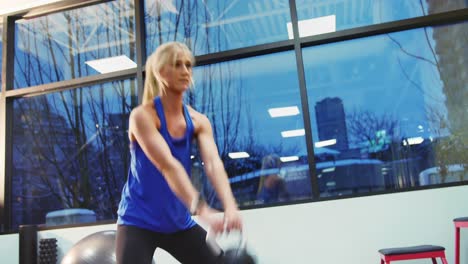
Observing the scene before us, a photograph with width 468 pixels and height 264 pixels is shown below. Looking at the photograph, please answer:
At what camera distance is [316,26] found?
3857mm

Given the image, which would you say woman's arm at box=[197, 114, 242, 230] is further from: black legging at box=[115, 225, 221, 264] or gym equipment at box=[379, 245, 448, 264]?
gym equipment at box=[379, 245, 448, 264]

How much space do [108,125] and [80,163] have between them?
0.47 meters

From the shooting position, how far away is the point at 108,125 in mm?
4266

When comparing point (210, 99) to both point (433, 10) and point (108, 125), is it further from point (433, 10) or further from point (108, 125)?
point (433, 10)

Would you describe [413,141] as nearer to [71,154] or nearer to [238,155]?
[238,155]

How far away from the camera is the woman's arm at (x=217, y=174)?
1146mm

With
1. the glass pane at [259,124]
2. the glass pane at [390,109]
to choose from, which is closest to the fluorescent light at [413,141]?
the glass pane at [390,109]

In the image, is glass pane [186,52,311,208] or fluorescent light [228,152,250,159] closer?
glass pane [186,52,311,208]

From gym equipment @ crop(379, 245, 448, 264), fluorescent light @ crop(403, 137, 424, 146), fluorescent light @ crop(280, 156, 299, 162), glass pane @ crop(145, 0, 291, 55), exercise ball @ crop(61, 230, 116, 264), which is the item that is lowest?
gym equipment @ crop(379, 245, 448, 264)

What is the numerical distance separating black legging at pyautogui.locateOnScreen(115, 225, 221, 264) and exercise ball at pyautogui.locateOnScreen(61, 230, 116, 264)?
5.24ft

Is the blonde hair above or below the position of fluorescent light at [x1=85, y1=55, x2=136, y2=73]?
below

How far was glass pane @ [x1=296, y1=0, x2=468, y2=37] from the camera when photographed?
3713 mm

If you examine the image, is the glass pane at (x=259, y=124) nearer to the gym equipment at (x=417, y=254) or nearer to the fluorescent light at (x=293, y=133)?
the fluorescent light at (x=293, y=133)

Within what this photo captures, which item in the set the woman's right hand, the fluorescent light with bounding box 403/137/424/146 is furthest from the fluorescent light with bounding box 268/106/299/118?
the woman's right hand
